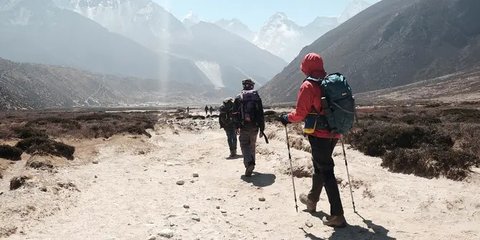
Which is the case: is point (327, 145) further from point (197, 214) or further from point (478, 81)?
point (478, 81)

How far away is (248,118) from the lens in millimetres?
12578

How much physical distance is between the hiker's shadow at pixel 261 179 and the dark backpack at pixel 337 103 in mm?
4739

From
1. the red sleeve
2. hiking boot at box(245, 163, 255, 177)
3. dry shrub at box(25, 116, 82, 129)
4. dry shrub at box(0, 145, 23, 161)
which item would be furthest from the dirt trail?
dry shrub at box(25, 116, 82, 129)

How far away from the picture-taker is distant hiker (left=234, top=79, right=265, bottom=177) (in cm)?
1259

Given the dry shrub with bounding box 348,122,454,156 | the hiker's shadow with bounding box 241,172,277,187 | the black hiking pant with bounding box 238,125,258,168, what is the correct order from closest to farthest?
the hiker's shadow with bounding box 241,172,277,187 < the black hiking pant with bounding box 238,125,258,168 < the dry shrub with bounding box 348,122,454,156

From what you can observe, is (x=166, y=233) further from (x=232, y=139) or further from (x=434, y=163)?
(x=232, y=139)

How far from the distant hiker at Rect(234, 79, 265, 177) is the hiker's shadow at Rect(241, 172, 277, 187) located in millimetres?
207

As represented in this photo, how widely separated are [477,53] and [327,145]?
8338 inches

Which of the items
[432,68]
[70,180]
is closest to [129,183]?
[70,180]

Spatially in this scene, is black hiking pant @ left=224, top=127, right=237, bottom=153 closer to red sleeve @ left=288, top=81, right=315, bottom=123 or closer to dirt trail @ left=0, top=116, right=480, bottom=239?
dirt trail @ left=0, top=116, right=480, bottom=239

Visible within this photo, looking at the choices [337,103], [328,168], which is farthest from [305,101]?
[328,168]

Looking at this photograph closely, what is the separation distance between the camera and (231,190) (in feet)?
37.8

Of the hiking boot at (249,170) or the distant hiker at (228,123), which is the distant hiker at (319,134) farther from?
the distant hiker at (228,123)

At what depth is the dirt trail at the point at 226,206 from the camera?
7785mm
